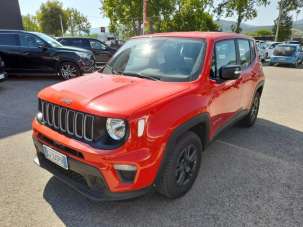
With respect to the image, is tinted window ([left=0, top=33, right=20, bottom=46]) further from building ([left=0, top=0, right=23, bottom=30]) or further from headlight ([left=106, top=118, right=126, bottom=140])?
building ([left=0, top=0, right=23, bottom=30])

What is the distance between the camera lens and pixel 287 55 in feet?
55.1

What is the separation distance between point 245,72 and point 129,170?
114 inches

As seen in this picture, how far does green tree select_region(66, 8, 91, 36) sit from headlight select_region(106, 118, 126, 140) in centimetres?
6560

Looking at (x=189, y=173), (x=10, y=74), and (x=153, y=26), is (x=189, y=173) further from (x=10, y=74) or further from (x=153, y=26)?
(x=153, y=26)

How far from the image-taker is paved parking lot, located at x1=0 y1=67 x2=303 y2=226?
2580 millimetres

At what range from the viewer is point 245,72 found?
4.28 m

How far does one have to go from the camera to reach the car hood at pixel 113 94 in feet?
7.53

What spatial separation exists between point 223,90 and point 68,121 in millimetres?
1990

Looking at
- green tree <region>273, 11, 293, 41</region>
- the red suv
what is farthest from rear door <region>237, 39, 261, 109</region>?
Answer: green tree <region>273, 11, 293, 41</region>

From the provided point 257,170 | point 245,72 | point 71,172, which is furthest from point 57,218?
point 245,72

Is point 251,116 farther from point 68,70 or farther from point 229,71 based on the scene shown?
point 68,70

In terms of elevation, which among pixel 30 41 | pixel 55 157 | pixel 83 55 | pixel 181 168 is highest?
pixel 30 41

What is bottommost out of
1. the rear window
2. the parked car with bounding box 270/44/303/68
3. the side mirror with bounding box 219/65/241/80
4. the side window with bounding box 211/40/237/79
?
the parked car with bounding box 270/44/303/68

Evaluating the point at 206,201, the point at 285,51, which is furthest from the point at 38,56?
the point at 285,51
